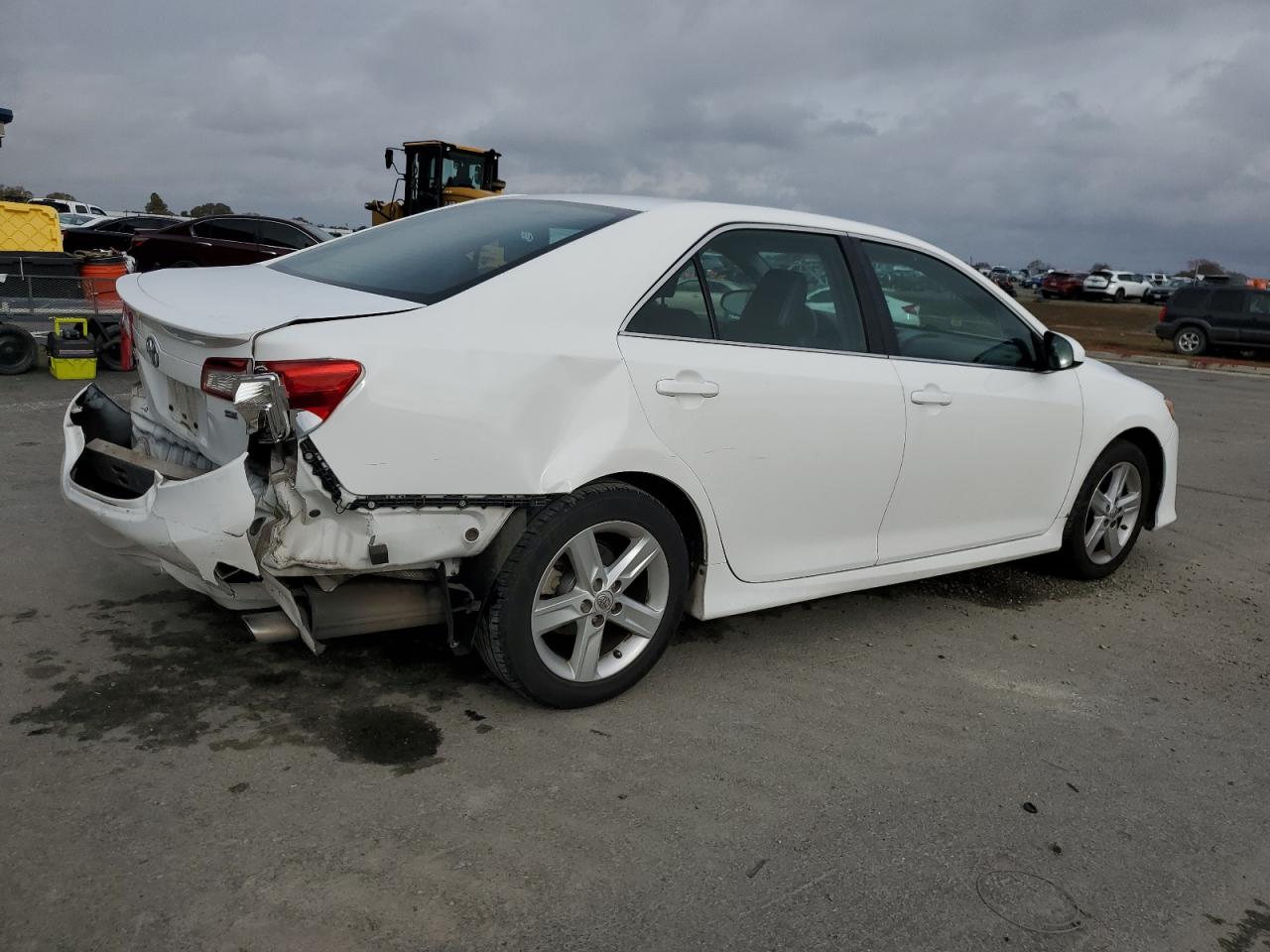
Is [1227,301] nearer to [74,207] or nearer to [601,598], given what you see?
[601,598]

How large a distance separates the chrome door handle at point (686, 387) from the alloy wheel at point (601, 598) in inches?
17.4

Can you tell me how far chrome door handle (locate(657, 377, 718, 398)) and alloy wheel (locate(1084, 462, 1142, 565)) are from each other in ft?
8.18

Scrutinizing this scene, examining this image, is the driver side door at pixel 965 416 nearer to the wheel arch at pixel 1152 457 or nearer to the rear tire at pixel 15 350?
the wheel arch at pixel 1152 457

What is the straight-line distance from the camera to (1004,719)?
364cm

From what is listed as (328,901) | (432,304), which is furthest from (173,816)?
(432,304)

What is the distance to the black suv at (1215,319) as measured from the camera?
2258cm

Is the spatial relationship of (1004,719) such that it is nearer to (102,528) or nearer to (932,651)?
(932,651)

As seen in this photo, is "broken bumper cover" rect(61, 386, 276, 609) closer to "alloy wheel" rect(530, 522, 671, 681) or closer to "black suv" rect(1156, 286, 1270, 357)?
"alloy wheel" rect(530, 522, 671, 681)

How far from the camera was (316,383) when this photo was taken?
2.77 meters

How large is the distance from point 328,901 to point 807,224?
2.85m

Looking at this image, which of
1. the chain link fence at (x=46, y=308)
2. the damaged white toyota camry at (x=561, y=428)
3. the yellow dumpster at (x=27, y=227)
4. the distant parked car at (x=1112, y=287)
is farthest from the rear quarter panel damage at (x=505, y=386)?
the distant parked car at (x=1112, y=287)


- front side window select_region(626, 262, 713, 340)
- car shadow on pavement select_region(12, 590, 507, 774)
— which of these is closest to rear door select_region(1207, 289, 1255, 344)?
front side window select_region(626, 262, 713, 340)

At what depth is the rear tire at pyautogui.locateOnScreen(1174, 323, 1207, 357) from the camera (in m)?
23.1

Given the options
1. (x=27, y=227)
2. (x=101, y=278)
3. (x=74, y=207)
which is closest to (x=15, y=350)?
(x=101, y=278)
